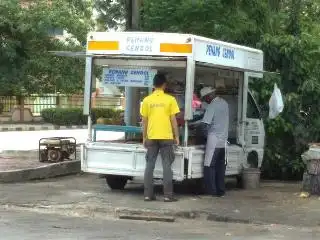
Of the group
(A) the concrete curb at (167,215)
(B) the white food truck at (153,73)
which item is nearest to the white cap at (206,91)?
(B) the white food truck at (153,73)

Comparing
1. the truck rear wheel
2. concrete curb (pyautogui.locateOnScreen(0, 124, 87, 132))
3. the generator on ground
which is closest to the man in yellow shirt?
the truck rear wheel

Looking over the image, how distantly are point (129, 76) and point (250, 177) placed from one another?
2869mm

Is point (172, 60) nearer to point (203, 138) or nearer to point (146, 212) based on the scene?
point (203, 138)

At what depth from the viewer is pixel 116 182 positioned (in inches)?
439

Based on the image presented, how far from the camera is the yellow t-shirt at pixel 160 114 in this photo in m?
9.85

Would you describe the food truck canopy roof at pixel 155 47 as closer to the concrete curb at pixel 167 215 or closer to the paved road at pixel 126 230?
the concrete curb at pixel 167 215

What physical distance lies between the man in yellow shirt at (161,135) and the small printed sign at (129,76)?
454mm

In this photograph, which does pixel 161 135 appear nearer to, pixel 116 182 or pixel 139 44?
pixel 139 44

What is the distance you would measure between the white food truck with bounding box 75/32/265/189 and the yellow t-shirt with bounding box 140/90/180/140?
253 mm

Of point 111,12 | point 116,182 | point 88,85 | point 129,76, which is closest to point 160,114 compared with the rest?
point 129,76

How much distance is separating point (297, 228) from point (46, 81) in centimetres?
2804

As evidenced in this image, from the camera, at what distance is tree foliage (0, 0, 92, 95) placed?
105ft

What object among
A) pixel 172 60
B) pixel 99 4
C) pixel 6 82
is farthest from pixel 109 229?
Result: pixel 6 82

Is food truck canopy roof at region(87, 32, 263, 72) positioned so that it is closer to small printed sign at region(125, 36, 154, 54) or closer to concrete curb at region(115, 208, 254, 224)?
small printed sign at region(125, 36, 154, 54)
